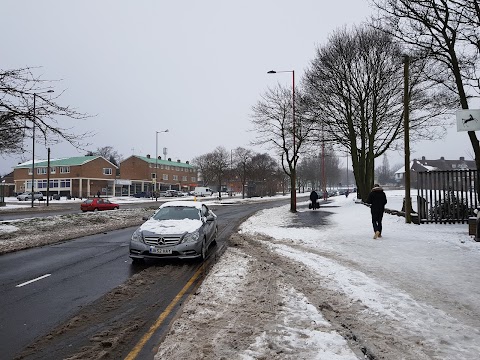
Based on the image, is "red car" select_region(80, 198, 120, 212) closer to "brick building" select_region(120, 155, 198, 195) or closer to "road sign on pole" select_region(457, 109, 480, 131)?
"road sign on pole" select_region(457, 109, 480, 131)

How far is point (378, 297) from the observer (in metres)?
5.51

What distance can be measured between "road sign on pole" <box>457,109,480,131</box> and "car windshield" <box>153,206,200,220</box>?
6831 mm

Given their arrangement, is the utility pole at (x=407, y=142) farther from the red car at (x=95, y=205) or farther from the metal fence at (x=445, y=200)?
the red car at (x=95, y=205)

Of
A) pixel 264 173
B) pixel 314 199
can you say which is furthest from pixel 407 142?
pixel 264 173

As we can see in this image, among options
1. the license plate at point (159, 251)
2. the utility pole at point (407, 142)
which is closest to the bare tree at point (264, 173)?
the utility pole at point (407, 142)

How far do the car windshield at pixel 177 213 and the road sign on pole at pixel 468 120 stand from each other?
683 centimetres

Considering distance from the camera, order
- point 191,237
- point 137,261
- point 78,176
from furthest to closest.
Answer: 1. point 78,176
2. point 137,261
3. point 191,237

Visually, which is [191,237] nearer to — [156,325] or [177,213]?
[177,213]

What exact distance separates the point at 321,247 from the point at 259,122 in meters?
18.1

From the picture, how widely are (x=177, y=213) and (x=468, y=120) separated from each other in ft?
24.9

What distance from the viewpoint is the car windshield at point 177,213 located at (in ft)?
31.6

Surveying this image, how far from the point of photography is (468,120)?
840 cm

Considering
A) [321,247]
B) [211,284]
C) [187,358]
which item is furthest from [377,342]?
[321,247]

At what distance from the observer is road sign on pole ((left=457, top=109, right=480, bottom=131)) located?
8312 millimetres
